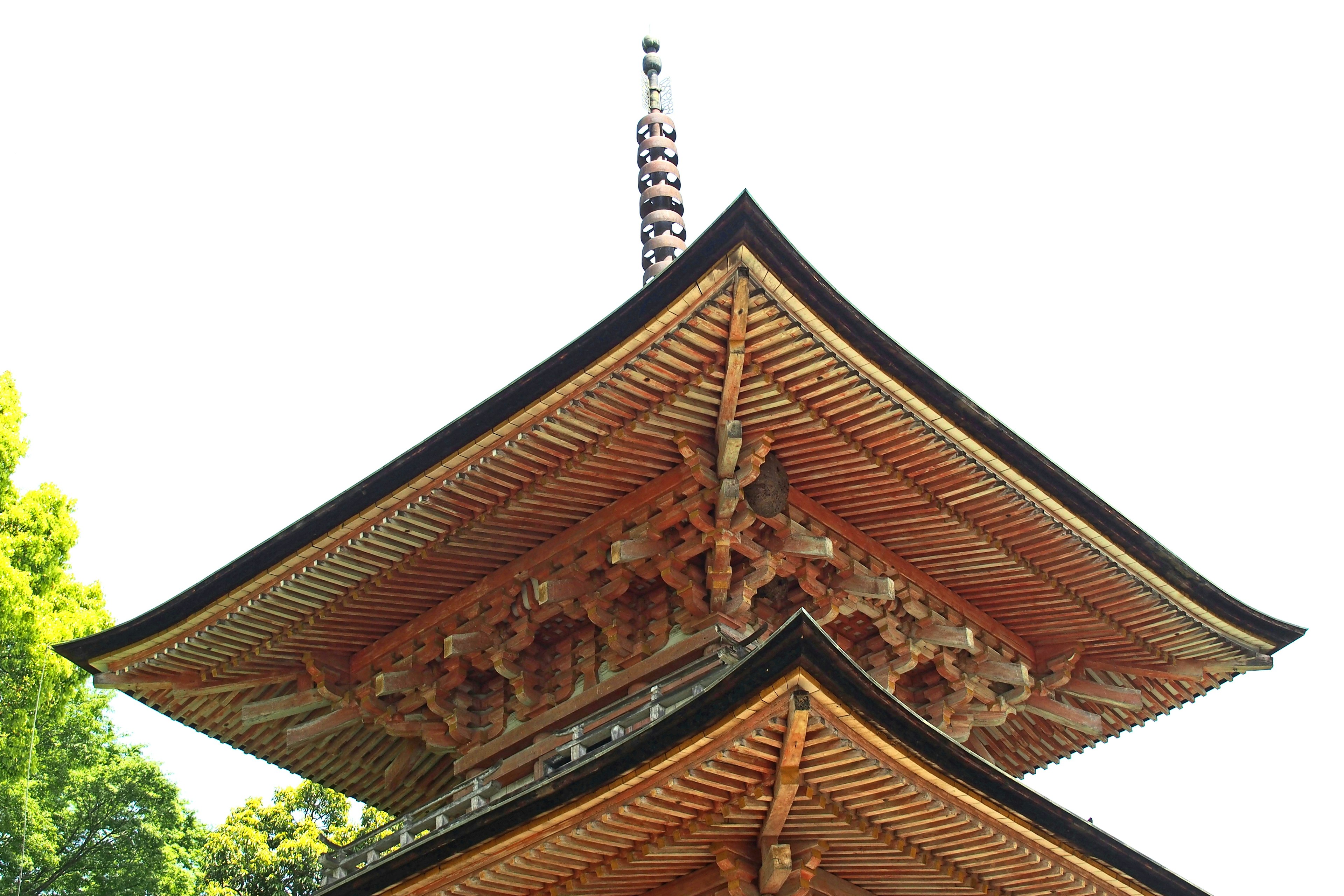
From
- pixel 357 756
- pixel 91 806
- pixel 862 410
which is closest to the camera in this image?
pixel 862 410

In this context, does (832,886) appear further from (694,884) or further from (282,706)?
(282,706)

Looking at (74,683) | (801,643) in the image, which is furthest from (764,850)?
(74,683)

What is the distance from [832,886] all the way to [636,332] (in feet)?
14.6

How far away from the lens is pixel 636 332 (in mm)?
9125

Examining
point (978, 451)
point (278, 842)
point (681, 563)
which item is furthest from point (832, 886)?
point (278, 842)

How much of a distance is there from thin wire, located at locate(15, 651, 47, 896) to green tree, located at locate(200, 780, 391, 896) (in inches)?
150

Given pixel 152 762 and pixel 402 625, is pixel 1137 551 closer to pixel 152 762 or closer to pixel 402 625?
pixel 402 625

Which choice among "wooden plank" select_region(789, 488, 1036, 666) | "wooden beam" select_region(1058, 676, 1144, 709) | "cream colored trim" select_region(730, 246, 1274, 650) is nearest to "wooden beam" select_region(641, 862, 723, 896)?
"wooden plank" select_region(789, 488, 1036, 666)

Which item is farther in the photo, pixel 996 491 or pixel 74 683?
pixel 74 683

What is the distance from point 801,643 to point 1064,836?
3.11 m

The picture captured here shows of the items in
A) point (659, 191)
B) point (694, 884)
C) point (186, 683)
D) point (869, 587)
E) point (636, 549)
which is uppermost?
point (659, 191)

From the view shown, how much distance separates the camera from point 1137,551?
36.6ft

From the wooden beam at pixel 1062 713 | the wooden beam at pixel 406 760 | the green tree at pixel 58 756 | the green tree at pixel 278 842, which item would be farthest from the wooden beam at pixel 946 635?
the green tree at pixel 278 842

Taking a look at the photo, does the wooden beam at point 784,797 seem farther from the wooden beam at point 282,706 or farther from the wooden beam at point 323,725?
the wooden beam at point 282,706
